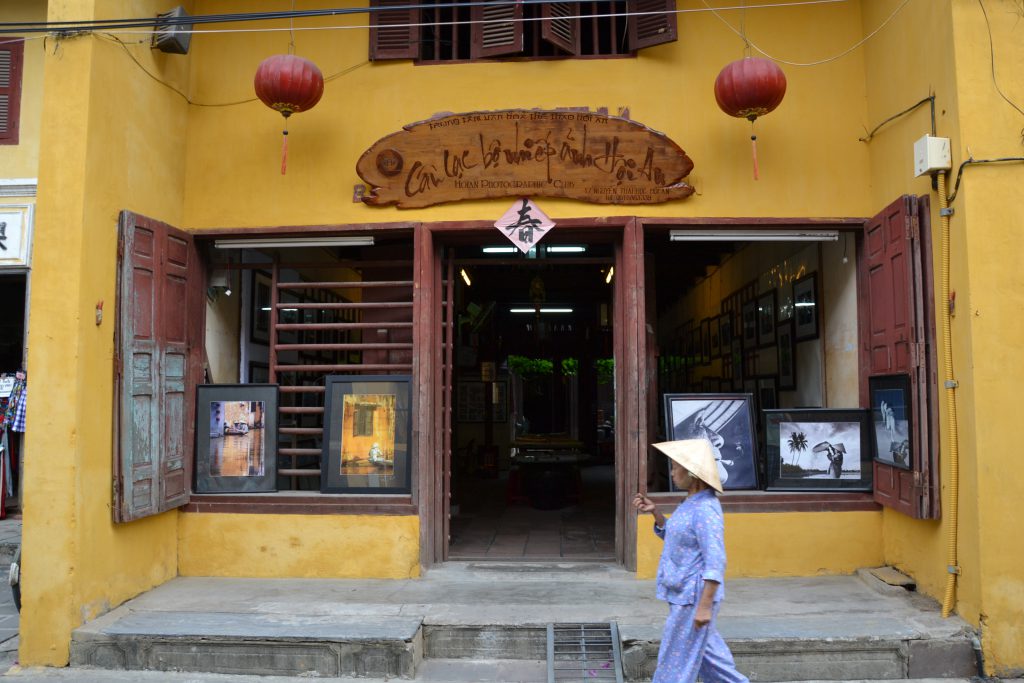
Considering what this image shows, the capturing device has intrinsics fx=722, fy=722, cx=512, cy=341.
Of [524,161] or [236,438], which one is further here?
[236,438]

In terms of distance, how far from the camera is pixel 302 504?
6605mm

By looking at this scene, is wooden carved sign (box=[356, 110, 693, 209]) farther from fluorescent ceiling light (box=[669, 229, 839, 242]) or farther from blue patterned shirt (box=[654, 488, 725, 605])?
blue patterned shirt (box=[654, 488, 725, 605])

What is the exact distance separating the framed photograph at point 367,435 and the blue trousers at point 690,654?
133 inches

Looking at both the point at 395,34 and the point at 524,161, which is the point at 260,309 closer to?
→ the point at 395,34

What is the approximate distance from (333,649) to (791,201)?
17.5 feet

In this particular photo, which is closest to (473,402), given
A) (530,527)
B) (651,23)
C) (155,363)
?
(530,527)

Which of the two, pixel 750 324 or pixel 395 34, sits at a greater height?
pixel 395 34

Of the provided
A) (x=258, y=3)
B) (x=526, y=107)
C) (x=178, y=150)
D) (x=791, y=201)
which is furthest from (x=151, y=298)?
(x=791, y=201)

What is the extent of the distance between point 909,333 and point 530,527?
4.86 meters

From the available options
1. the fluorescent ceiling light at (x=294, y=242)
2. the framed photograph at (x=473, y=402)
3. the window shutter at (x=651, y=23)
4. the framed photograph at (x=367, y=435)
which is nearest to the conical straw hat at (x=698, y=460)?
the framed photograph at (x=367, y=435)

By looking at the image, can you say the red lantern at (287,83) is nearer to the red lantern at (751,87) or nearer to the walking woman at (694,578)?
the red lantern at (751,87)

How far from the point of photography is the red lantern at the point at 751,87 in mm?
5906

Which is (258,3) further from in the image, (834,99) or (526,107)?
(834,99)

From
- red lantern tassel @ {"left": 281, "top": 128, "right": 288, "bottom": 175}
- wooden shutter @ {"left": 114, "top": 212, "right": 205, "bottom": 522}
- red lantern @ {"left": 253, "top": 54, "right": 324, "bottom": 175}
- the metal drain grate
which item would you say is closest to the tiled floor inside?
the metal drain grate
